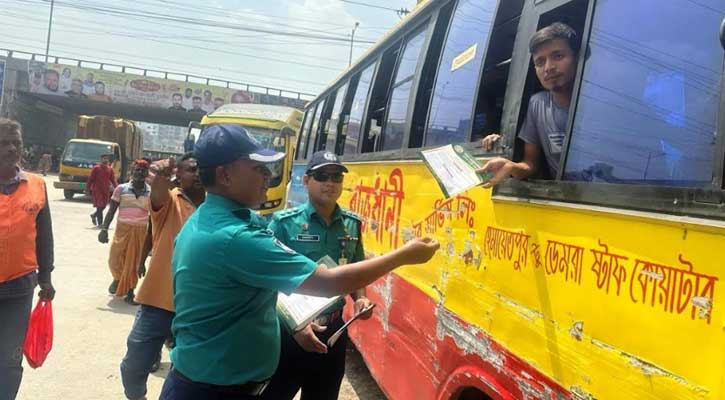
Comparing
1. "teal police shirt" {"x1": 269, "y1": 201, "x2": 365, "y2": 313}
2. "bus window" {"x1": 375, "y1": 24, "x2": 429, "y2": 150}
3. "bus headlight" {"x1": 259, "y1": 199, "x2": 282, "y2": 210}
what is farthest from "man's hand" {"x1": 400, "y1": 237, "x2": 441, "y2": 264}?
"bus headlight" {"x1": 259, "y1": 199, "x2": 282, "y2": 210}

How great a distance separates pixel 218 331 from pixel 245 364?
0.59ft

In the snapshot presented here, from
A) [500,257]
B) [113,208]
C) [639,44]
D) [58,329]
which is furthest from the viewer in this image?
[113,208]

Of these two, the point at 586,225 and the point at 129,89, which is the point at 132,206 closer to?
the point at 586,225

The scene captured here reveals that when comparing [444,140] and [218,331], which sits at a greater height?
[444,140]

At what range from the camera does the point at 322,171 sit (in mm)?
3400

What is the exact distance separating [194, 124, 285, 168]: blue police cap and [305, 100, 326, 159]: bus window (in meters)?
5.97

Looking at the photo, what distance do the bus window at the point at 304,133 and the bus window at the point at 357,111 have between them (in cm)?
353

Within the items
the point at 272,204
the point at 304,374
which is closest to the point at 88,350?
the point at 304,374

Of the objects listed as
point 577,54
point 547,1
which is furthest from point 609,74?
point 547,1

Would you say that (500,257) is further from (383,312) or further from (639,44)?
(383,312)

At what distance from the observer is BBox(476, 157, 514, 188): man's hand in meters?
2.24

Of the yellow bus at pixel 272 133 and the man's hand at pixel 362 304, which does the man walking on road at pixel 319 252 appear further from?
the yellow bus at pixel 272 133

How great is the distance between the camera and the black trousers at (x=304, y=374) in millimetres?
3205

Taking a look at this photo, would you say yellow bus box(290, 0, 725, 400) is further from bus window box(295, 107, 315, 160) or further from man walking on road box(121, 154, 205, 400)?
bus window box(295, 107, 315, 160)
